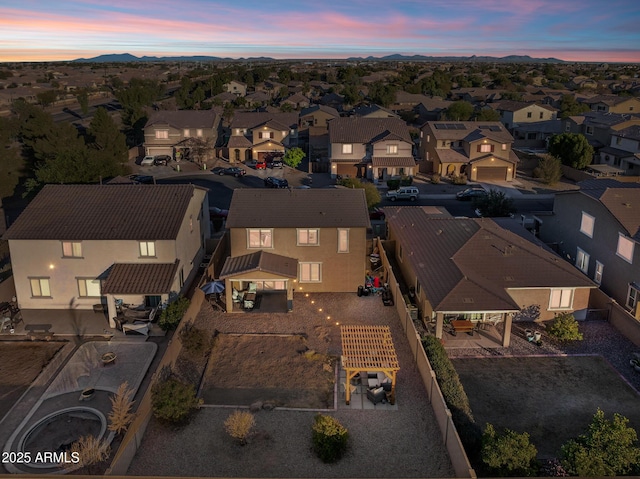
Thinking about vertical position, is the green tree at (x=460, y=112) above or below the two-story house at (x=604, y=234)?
above

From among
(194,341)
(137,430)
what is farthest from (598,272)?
(137,430)

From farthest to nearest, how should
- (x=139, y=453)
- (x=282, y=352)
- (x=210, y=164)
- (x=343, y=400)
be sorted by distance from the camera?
(x=210, y=164), (x=282, y=352), (x=343, y=400), (x=139, y=453)

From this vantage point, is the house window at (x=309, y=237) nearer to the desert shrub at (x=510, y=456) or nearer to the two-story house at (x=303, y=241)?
the two-story house at (x=303, y=241)

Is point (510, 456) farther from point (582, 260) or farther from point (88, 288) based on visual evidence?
point (88, 288)

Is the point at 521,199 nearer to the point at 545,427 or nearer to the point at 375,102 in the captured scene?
the point at 545,427

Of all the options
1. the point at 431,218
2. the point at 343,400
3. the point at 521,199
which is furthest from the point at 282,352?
the point at 521,199

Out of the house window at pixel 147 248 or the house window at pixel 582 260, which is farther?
the house window at pixel 582 260

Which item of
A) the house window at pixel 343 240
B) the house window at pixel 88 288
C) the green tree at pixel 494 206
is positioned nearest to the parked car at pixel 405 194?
the green tree at pixel 494 206
